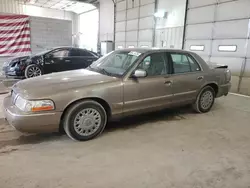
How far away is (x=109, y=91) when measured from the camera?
3.09m

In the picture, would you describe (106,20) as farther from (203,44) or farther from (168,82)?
(168,82)

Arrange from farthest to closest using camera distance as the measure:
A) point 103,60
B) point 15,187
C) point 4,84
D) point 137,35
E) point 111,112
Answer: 1. point 137,35
2. point 4,84
3. point 103,60
4. point 111,112
5. point 15,187

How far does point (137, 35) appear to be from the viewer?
1195cm

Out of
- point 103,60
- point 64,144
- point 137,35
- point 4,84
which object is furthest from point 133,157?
point 137,35

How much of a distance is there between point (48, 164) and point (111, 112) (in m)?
1.16

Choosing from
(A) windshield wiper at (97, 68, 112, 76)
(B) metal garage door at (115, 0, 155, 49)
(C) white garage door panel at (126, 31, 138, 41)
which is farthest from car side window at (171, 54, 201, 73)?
(C) white garage door panel at (126, 31, 138, 41)

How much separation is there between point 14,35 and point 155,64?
8.54 m

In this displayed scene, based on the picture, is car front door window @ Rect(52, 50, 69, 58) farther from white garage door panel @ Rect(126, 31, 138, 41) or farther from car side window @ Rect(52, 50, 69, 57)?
white garage door panel @ Rect(126, 31, 138, 41)

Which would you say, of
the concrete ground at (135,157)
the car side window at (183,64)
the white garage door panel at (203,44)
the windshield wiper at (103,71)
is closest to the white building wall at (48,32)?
the white garage door panel at (203,44)

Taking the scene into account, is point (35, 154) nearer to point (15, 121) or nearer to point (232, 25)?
point (15, 121)

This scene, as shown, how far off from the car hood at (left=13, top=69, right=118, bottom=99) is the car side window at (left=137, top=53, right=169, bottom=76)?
2.05 ft

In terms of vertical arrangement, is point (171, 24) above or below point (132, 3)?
below

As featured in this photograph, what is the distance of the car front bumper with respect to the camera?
104 inches

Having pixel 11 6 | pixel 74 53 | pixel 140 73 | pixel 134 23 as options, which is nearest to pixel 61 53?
pixel 74 53
